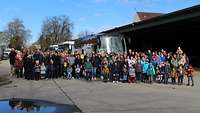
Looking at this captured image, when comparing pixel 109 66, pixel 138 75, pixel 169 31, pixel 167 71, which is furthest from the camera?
pixel 169 31

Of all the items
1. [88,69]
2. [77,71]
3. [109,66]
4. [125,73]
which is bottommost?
[125,73]

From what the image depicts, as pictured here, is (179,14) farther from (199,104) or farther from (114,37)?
(199,104)

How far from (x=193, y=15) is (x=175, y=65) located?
39.9 ft

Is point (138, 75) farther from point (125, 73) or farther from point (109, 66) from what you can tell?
point (109, 66)

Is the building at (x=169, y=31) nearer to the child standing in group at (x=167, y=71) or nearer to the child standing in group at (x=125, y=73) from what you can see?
the child standing in group at (x=125, y=73)

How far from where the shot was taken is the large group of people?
25.0 meters

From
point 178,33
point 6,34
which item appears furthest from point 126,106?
point 6,34

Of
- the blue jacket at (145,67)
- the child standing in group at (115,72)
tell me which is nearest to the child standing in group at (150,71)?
the blue jacket at (145,67)

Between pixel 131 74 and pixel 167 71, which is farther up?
pixel 167 71

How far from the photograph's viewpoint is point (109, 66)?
91.0ft

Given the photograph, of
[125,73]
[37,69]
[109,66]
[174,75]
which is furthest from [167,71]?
[37,69]

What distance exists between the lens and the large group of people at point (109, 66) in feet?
81.9

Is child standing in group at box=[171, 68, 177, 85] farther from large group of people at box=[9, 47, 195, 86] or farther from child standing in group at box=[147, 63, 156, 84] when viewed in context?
child standing in group at box=[147, 63, 156, 84]

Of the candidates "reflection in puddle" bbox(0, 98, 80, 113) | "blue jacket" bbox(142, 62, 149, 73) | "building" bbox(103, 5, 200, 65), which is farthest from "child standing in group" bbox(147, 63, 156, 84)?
"reflection in puddle" bbox(0, 98, 80, 113)
